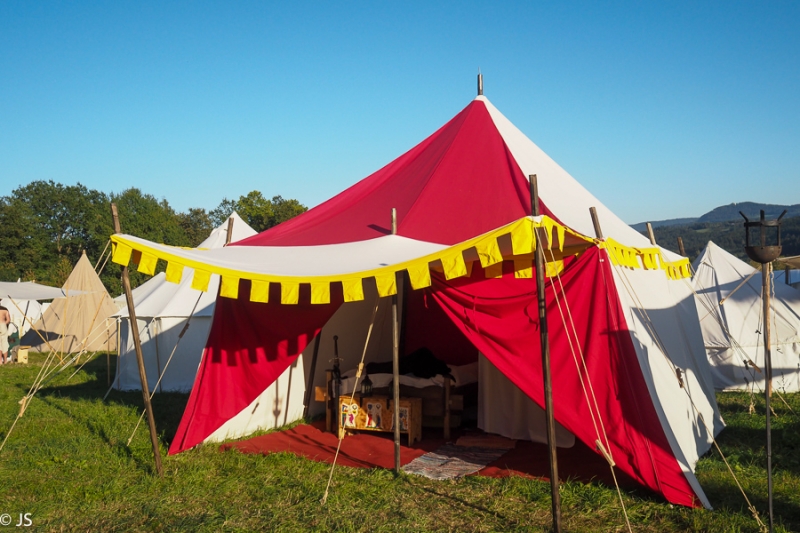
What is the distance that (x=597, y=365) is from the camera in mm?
4367

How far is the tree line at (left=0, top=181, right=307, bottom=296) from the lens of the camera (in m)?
30.8

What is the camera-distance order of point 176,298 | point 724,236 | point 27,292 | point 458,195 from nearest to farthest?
point 458,195 < point 176,298 < point 27,292 < point 724,236

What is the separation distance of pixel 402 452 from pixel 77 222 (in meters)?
36.8

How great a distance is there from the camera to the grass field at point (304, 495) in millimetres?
3738

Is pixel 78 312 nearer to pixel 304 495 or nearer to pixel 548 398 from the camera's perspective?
pixel 304 495

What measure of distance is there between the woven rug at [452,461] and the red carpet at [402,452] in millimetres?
87

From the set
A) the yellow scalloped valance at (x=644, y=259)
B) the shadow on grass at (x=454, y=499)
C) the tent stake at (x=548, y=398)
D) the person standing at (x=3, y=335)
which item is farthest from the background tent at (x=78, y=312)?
the tent stake at (x=548, y=398)

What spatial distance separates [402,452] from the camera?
A: 5.48 meters

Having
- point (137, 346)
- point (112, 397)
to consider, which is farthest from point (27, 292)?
point (137, 346)

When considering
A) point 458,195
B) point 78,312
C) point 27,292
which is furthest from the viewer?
point 78,312

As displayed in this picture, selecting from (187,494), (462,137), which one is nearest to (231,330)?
(187,494)

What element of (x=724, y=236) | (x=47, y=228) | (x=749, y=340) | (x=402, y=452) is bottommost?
(x=402, y=452)

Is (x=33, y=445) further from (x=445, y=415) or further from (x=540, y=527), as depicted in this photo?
(x=540, y=527)

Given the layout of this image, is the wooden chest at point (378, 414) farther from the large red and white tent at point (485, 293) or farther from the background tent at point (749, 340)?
the background tent at point (749, 340)
